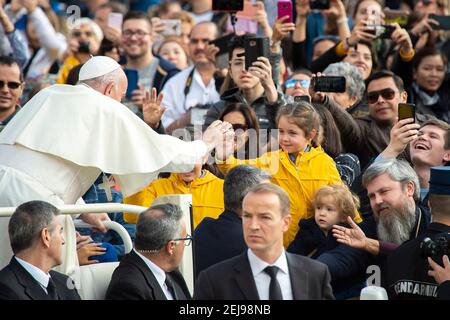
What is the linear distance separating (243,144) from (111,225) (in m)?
1.89

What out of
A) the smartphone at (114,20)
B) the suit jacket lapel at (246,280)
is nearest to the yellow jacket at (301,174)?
the suit jacket lapel at (246,280)

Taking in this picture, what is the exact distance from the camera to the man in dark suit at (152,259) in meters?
6.51

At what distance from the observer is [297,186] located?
833cm

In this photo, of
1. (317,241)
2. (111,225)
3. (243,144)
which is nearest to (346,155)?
(243,144)

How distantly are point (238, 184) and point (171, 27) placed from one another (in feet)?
20.1

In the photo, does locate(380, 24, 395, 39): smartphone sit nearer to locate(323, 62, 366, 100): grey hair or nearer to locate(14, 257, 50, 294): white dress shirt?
locate(323, 62, 366, 100): grey hair

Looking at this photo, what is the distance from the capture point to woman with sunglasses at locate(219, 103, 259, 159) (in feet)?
29.7

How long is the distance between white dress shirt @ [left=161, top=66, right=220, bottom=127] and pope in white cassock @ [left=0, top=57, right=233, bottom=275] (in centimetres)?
349

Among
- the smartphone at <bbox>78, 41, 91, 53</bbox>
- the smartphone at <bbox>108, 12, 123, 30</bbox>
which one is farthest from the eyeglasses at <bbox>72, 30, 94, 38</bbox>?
the smartphone at <bbox>78, 41, 91, 53</bbox>

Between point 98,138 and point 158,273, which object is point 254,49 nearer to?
point 98,138

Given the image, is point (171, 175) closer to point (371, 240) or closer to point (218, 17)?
point (371, 240)

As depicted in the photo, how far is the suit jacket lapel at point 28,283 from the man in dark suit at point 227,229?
1.28m

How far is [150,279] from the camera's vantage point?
6.55 meters

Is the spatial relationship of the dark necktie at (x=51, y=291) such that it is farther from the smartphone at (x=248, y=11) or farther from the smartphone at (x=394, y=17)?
the smartphone at (x=394, y=17)
